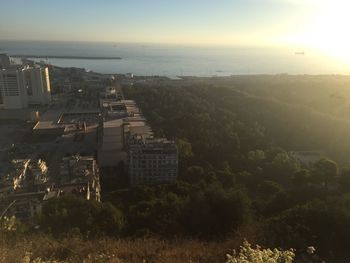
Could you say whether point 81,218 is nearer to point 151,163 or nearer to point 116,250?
point 116,250

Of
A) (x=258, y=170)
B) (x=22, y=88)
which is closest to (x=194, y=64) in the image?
(x=22, y=88)

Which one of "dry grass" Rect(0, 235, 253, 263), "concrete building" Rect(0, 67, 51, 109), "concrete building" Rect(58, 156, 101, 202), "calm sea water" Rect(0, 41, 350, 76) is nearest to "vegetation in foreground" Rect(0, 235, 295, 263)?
"dry grass" Rect(0, 235, 253, 263)

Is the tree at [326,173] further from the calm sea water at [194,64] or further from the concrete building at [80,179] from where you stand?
the calm sea water at [194,64]

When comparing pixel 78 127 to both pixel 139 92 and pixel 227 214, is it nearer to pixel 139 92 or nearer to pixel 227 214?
pixel 139 92

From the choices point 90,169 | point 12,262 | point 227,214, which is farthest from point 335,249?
point 90,169

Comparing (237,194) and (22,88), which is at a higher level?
(237,194)

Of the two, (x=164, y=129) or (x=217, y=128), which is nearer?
(x=217, y=128)

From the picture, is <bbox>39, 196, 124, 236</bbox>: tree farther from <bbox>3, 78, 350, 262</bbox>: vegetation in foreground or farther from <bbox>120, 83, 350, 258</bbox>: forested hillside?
<bbox>120, 83, 350, 258</bbox>: forested hillside
